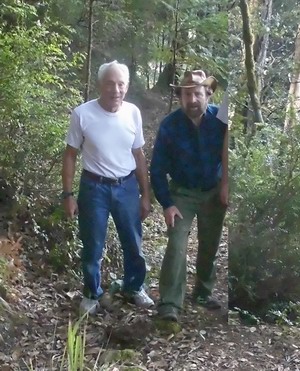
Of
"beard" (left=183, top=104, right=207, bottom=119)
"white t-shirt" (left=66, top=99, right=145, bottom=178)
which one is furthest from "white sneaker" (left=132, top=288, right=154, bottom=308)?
"beard" (left=183, top=104, right=207, bottom=119)

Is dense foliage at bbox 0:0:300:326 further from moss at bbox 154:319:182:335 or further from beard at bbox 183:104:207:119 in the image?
moss at bbox 154:319:182:335

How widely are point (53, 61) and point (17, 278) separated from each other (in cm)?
103

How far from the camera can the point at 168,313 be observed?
8.29 ft

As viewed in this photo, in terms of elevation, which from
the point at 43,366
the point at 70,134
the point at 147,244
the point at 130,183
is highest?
the point at 70,134

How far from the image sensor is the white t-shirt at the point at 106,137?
2.40 metres

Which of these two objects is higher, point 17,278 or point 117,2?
point 117,2

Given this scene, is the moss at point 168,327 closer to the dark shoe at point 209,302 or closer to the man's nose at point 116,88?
the dark shoe at point 209,302

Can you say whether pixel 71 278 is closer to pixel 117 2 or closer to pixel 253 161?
pixel 253 161

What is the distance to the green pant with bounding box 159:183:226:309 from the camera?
2484mm

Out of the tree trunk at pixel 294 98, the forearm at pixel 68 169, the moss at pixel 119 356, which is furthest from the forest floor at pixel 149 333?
the tree trunk at pixel 294 98

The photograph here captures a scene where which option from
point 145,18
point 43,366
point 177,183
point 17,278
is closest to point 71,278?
point 17,278

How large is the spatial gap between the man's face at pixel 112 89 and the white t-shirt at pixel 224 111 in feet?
1.19

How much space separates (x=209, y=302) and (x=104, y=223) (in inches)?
20.9

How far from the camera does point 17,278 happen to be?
9.15ft
